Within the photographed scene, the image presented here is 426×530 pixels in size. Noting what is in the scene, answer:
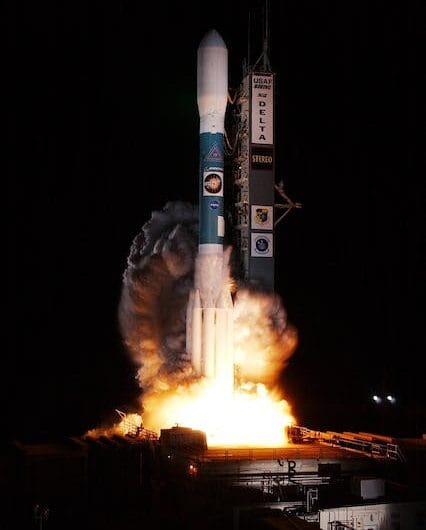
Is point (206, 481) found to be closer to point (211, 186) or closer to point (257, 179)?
point (211, 186)

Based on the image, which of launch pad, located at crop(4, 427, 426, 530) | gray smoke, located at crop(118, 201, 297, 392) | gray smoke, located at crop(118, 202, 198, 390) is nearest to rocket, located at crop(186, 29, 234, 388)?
gray smoke, located at crop(118, 201, 297, 392)

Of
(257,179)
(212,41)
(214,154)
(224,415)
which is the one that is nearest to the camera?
(224,415)

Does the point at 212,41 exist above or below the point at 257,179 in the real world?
above

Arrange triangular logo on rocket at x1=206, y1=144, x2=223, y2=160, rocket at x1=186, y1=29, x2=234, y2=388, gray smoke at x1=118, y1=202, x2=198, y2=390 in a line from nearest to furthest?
rocket at x1=186, y1=29, x2=234, y2=388 → triangular logo on rocket at x1=206, y1=144, x2=223, y2=160 → gray smoke at x1=118, y1=202, x2=198, y2=390

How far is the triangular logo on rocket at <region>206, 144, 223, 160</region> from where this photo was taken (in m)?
37.0

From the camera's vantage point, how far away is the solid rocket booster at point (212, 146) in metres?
36.9

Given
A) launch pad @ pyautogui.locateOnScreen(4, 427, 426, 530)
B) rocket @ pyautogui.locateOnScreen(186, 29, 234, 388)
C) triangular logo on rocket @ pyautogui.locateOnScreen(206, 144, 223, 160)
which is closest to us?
launch pad @ pyautogui.locateOnScreen(4, 427, 426, 530)

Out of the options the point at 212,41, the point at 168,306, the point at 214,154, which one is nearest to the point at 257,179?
the point at 214,154

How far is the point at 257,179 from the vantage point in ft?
135

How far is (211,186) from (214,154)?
4.67 feet

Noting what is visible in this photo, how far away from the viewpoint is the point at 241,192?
41.8 metres

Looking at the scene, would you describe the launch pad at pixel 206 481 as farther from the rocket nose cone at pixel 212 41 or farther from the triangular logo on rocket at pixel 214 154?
the rocket nose cone at pixel 212 41

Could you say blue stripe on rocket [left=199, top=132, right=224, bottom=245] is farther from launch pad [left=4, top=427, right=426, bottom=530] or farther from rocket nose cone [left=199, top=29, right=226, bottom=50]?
launch pad [left=4, top=427, right=426, bottom=530]

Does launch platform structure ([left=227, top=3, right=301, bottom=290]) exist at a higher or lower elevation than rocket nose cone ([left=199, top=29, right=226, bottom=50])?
lower
